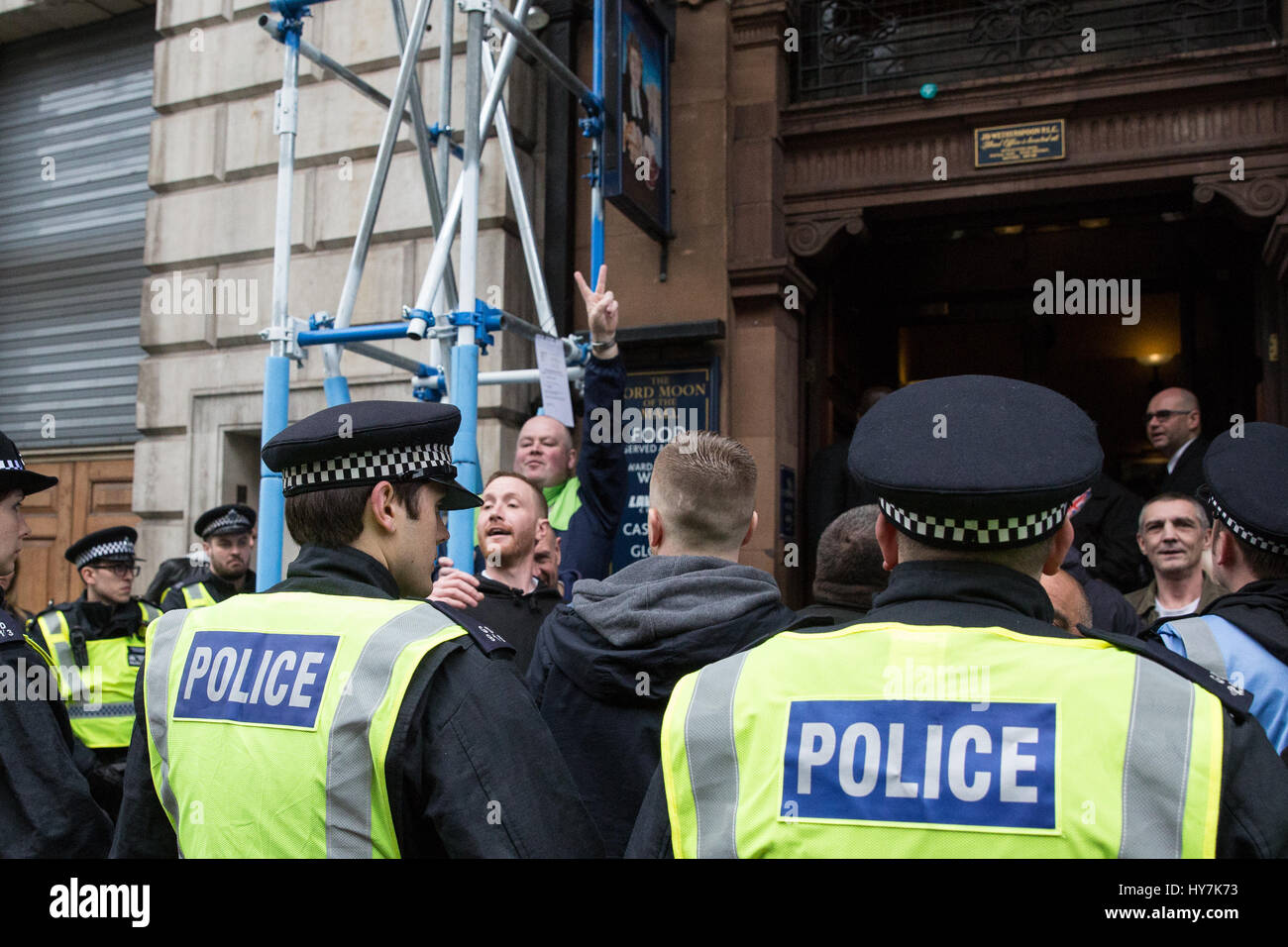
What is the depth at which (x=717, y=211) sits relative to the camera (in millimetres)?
6965

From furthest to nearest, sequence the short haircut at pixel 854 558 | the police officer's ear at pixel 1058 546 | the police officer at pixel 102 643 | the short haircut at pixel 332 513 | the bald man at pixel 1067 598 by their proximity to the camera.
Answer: the police officer at pixel 102 643 < the bald man at pixel 1067 598 < the short haircut at pixel 854 558 < the short haircut at pixel 332 513 < the police officer's ear at pixel 1058 546

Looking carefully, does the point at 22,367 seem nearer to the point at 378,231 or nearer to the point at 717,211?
the point at 378,231

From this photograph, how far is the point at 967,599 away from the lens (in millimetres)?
1650

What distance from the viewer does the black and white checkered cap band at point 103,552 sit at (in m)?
6.43

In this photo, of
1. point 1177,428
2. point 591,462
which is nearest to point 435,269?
point 591,462

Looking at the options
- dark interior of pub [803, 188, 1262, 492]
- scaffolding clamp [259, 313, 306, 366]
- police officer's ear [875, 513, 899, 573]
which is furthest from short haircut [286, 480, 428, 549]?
dark interior of pub [803, 188, 1262, 492]

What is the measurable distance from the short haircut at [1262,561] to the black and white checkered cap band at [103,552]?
19.4 feet

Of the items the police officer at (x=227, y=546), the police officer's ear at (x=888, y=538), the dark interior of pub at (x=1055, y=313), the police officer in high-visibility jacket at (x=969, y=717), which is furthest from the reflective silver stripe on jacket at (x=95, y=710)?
the police officer's ear at (x=888, y=538)

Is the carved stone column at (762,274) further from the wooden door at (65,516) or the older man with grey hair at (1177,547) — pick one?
the wooden door at (65,516)

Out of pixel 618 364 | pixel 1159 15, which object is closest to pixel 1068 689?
pixel 618 364

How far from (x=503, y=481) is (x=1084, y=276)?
25.4 feet

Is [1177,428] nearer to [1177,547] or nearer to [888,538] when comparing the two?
[1177,547]

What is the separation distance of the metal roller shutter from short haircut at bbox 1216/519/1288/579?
8443mm

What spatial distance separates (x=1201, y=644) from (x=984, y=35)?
17.9ft
